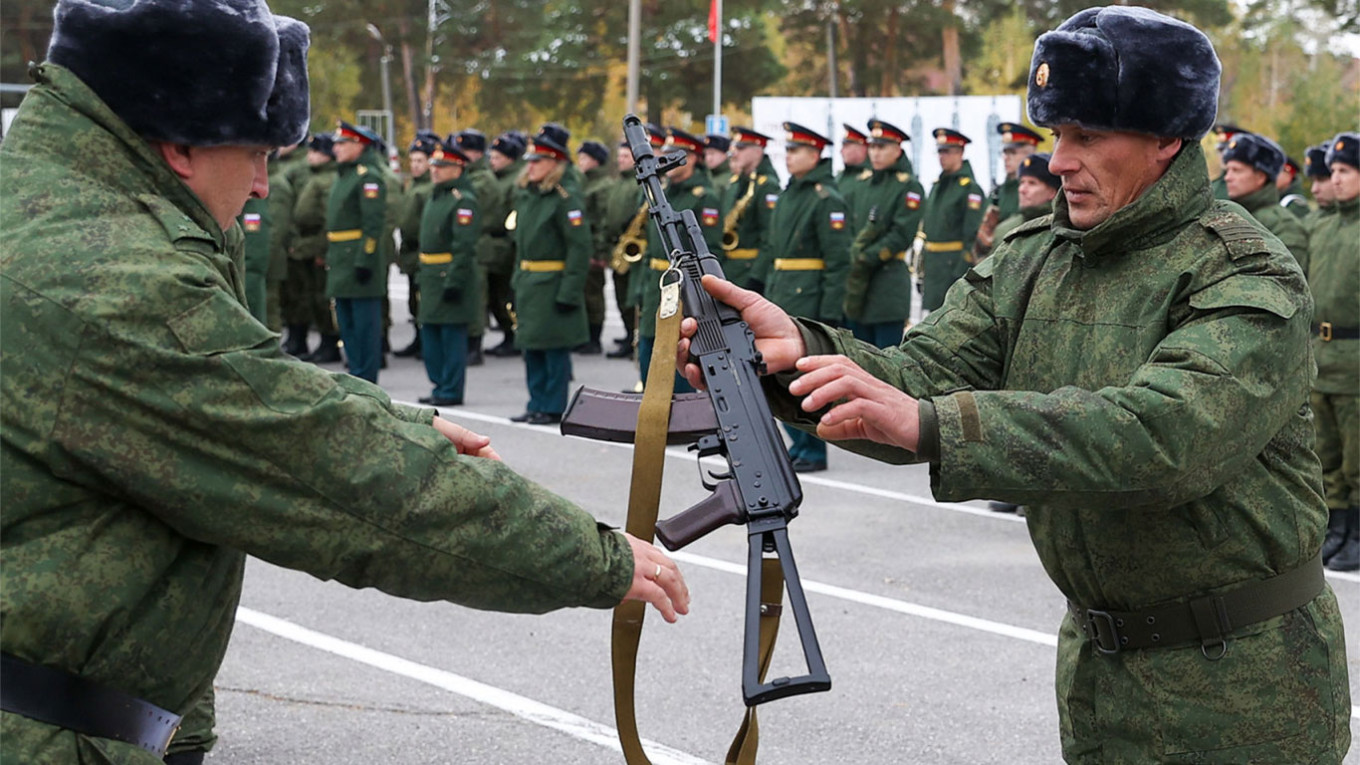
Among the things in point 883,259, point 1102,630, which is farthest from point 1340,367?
point 1102,630

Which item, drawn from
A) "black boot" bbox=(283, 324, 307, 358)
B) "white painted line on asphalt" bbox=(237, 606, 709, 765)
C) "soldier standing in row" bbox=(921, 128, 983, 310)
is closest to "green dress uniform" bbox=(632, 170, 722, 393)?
"soldier standing in row" bbox=(921, 128, 983, 310)

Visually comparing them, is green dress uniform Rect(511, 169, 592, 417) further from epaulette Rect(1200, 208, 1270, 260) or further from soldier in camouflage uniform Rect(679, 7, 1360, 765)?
epaulette Rect(1200, 208, 1270, 260)

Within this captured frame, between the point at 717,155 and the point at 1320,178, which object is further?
the point at 717,155

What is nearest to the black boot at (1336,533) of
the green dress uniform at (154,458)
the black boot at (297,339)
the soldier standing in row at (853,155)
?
the soldier standing in row at (853,155)

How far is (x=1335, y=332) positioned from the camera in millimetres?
7418

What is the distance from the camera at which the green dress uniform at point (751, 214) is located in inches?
471

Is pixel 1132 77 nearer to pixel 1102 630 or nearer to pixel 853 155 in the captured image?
pixel 1102 630

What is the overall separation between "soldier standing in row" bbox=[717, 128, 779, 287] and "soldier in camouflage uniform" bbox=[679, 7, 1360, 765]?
8.94 metres

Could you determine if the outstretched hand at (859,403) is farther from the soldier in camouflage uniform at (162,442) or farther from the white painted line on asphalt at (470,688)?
the white painted line on asphalt at (470,688)

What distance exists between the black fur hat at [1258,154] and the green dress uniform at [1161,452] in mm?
5728

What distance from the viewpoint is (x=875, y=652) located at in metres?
5.83

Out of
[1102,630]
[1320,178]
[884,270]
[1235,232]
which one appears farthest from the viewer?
[884,270]

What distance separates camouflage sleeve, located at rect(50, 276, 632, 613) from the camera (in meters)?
2.08

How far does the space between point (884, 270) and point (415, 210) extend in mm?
5917
